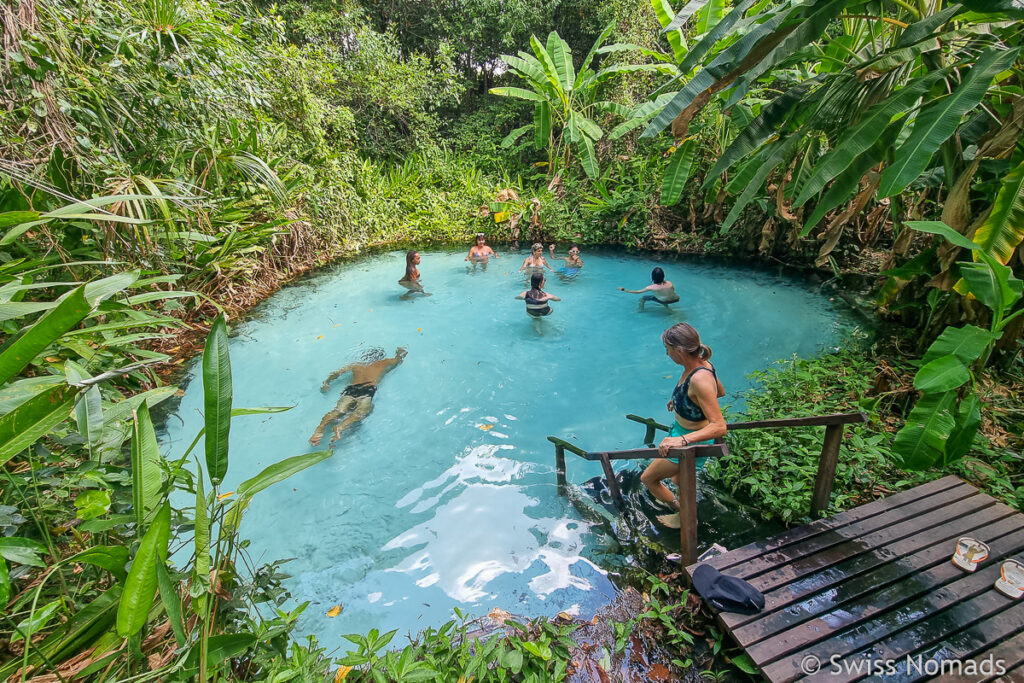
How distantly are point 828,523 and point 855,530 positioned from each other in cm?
14

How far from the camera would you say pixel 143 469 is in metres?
1.49

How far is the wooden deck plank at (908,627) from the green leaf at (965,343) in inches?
50.1

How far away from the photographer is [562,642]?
2.47m

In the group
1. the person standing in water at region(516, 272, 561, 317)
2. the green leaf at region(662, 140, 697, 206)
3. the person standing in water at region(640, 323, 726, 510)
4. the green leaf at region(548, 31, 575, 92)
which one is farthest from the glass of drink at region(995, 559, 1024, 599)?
the green leaf at region(548, 31, 575, 92)

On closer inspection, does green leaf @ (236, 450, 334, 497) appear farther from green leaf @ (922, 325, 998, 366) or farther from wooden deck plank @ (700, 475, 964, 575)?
green leaf @ (922, 325, 998, 366)

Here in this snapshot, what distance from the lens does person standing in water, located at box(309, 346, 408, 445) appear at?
5.12m

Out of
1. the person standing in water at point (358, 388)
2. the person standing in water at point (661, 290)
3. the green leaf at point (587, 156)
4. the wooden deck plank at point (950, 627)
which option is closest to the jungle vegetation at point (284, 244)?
the green leaf at point (587, 156)

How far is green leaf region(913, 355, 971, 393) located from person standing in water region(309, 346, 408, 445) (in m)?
5.10

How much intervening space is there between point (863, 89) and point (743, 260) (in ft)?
20.8

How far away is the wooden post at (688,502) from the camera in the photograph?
8.73 ft

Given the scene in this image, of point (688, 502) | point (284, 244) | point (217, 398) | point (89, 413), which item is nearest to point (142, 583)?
point (217, 398)

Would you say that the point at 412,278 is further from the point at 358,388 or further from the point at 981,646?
the point at 981,646

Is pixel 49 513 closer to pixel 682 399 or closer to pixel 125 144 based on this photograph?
pixel 682 399

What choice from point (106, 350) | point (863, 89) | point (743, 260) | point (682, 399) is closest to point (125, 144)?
point (106, 350)
